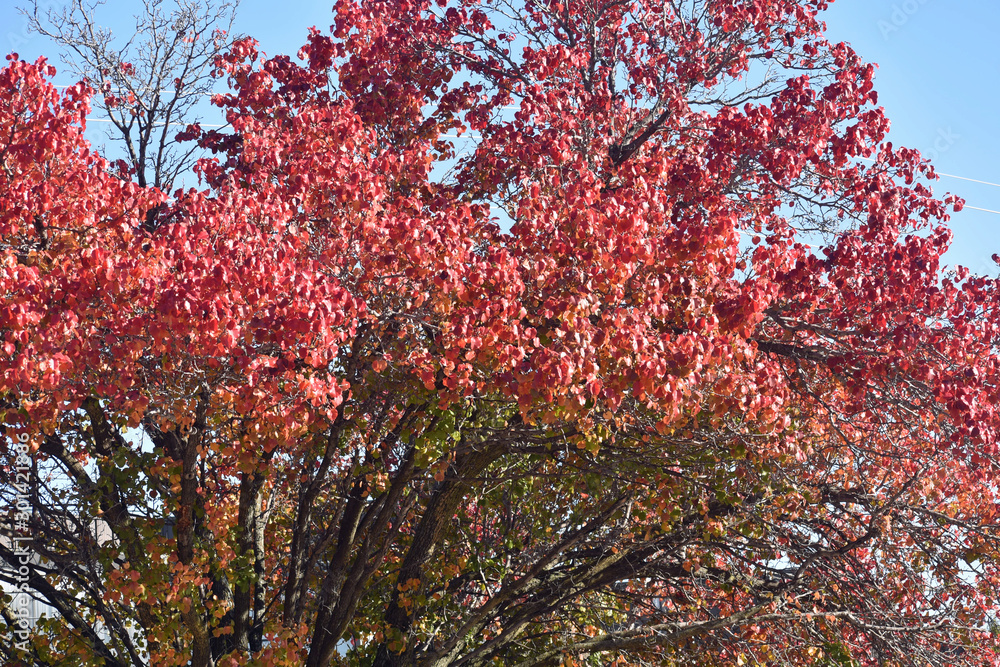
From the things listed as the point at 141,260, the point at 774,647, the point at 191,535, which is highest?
→ the point at 141,260

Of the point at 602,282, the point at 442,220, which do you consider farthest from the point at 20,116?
the point at 602,282

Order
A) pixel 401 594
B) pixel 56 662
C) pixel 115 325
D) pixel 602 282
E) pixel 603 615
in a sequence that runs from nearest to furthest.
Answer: pixel 115 325
pixel 602 282
pixel 56 662
pixel 401 594
pixel 603 615

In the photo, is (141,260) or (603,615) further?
(603,615)

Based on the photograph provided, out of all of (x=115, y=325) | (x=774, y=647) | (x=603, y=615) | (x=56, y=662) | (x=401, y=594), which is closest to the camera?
(x=115, y=325)

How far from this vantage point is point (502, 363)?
6895mm

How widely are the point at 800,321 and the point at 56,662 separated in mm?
8529

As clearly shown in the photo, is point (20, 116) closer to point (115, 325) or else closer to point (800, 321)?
point (115, 325)

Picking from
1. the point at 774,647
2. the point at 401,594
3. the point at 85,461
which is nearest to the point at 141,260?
the point at 85,461

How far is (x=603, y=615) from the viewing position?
12.1 m

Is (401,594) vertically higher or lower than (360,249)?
lower

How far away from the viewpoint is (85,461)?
978 centimetres

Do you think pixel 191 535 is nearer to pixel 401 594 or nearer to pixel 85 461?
pixel 85 461

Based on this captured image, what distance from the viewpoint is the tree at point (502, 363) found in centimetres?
698

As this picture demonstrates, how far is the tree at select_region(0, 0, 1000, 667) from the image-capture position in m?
6.98
